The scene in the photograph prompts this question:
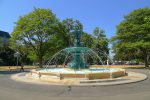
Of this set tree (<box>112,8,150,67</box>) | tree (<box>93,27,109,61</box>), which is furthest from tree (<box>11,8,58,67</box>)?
tree (<box>93,27,109,61</box>)

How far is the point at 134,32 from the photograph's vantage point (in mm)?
47188

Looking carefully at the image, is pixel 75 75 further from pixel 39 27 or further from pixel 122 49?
pixel 39 27

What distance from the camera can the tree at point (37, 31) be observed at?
5371 centimetres

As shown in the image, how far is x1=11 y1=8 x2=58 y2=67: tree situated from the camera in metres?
53.7

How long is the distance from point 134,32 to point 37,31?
2197cm

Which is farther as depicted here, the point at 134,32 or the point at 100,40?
the point at 100,40

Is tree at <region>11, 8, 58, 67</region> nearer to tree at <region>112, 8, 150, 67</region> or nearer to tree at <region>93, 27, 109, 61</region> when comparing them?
tree at <region>112, 8, 150, 67</region>

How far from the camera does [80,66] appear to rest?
95.3 feet

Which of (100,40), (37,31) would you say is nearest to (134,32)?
(37,31)

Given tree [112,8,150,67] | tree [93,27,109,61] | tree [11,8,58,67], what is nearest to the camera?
tree [112,8,150,67]

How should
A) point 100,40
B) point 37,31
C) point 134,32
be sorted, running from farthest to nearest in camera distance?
point 100,40, point 37,31, point 134,32

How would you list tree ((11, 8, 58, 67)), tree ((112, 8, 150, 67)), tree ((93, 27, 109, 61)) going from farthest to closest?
tree ((93, 27, 109, 61))
tree ((11, 8, 58, 67))
tree ((112, 8, 150, 67))

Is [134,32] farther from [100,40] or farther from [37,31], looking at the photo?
[100,40]

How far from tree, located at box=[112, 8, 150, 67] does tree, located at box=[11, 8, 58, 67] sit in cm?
1545
